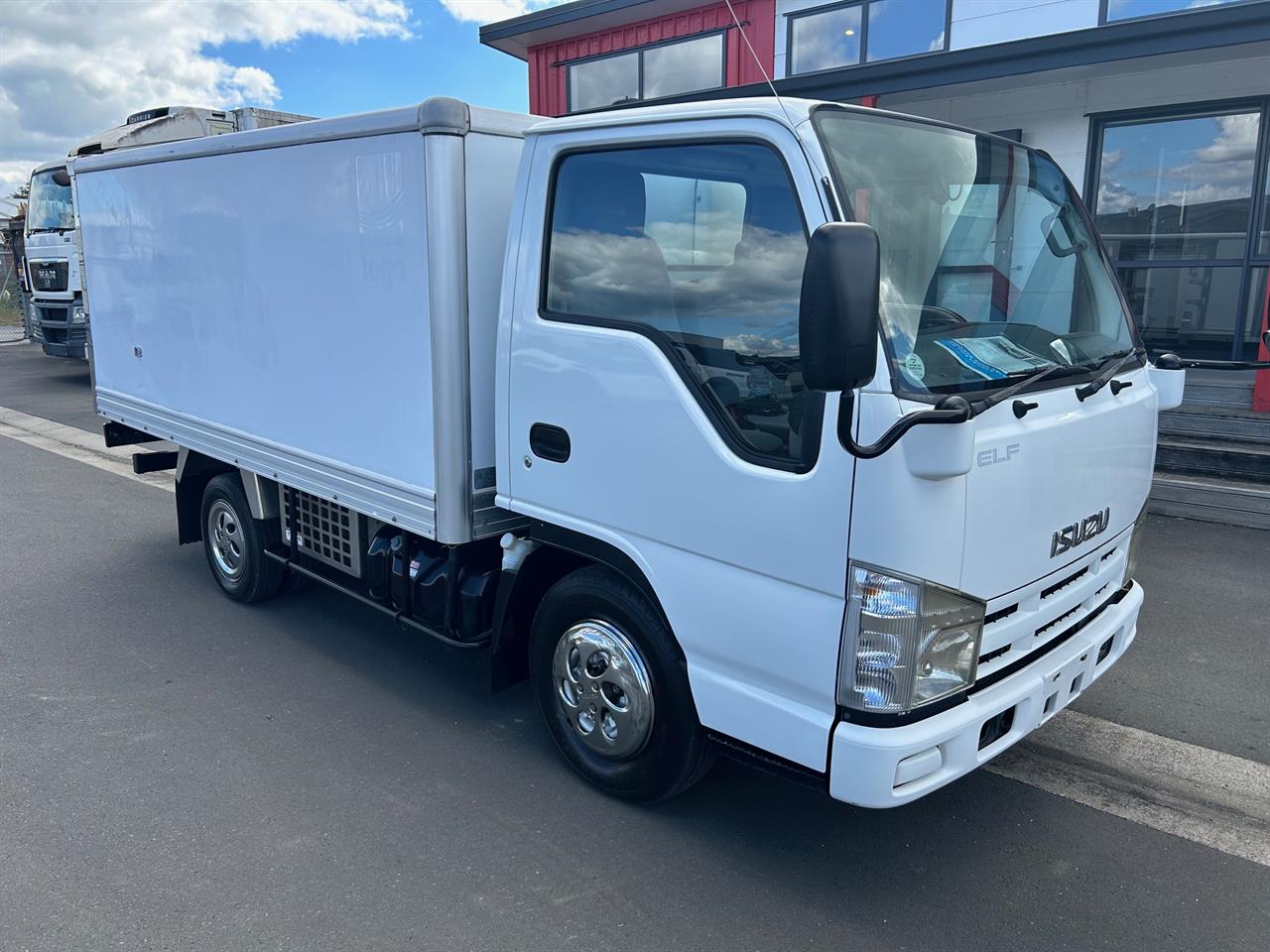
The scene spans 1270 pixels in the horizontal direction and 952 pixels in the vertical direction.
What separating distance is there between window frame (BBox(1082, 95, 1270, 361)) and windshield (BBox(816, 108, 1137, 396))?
5902 millimetres

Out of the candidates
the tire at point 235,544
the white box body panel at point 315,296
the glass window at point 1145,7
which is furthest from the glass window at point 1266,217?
the tire at point 235,544

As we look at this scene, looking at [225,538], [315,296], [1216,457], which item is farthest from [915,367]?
[1216,457]

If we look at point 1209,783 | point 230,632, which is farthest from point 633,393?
point 230,632

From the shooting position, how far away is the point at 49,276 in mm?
15133

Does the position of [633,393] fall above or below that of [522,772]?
above

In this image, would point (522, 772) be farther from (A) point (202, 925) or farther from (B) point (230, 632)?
(B) point (230, 632)

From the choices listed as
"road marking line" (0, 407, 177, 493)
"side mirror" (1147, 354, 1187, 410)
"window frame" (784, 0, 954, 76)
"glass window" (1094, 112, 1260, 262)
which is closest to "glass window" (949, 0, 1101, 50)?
"window frame" (784, 0, 954, 76)

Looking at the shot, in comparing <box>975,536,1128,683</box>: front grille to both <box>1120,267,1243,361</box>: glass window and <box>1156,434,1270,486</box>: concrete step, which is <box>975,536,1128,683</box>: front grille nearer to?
<box>1156,434,1270,486</box>: concrete step

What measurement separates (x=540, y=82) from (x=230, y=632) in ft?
38.6

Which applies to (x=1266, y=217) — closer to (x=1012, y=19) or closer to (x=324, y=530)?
(x=1012, y=19)

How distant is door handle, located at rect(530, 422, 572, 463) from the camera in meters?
3.37

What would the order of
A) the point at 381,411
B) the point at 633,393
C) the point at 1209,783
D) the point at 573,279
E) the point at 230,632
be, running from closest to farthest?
the point at 633,393 → the point at 573,279 → the point at 1209,783 → the point at 381,411 → the point at 230,632

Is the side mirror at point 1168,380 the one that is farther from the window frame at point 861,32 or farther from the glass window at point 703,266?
the window frame at point 861,32

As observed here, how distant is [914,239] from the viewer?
9.31ft
